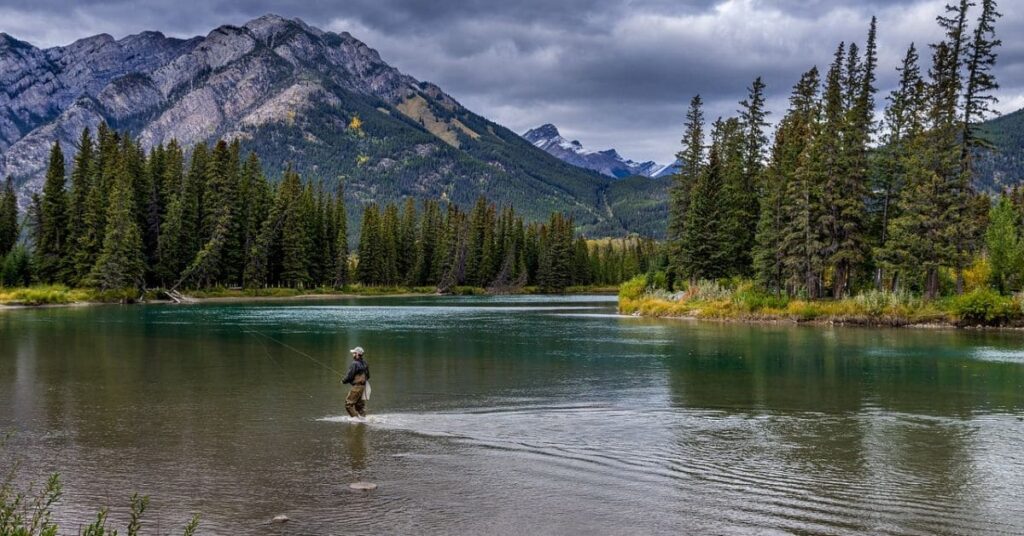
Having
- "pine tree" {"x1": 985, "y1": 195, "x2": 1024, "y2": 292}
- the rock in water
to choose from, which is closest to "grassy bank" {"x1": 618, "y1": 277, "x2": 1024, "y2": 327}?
"pine tree" {"x1": 985, "y1": 195, "x2": 1024, "y2": 292}

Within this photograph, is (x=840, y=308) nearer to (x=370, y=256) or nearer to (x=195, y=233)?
(x=195, y=233)

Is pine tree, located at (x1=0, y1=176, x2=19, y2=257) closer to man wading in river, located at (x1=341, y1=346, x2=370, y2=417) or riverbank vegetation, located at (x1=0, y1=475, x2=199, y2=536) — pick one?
man wading in river, located at (x1=341, y1=346, x2=370, y2=417)

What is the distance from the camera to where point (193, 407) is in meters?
19.8

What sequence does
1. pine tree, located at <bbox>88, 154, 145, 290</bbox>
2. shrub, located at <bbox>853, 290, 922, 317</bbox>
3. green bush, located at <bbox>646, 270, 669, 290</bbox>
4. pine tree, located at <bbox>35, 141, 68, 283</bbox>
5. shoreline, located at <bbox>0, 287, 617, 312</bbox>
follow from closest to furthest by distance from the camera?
shrub, located at <bbox>853, 290, 922, 317</bbox>
green bush, located at <bbox>646, 270, 669, 290</bbox>
shoreline, located at <bbox>0, 287, 617, 312</bbox>
pine tree, located at <bbox>88, 154, 145, 290</bbox>
pine tree, located at <bbox>35, 141, 68, 283</bbox>

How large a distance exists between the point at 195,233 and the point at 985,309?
88759 mm

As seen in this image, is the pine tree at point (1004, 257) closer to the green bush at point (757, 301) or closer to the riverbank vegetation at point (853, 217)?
the riverbank vegetation at point (853, 217)

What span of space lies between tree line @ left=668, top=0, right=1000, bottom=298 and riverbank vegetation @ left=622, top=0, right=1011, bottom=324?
0.39 feet

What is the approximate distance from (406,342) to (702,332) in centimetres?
1817

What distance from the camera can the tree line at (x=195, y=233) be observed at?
89.4 meters

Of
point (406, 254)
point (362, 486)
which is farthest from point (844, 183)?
point (406, 254)

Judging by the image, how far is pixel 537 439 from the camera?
16.3m

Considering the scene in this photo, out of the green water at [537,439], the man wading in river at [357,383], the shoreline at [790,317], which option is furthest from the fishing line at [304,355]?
the shoreline at [790,317]

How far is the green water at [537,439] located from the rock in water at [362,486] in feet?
0.53

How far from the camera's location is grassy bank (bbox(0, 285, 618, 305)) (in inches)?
2972
